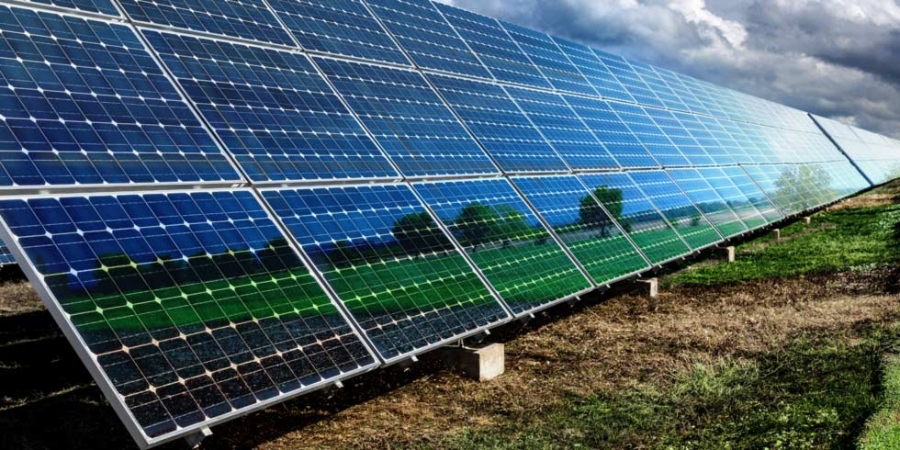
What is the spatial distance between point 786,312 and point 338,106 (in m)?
12.0

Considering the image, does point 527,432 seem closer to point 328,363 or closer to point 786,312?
point 328,363

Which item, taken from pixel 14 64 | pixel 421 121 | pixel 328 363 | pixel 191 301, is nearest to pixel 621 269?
pixel 421 121

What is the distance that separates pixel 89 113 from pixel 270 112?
149 inches

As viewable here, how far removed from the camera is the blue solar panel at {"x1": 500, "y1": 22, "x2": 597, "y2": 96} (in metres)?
28.6

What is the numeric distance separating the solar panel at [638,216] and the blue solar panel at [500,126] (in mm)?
1626

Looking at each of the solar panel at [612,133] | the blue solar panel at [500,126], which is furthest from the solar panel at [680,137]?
the blue solar panel at [500,126]

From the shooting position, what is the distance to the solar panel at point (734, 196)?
101 ft

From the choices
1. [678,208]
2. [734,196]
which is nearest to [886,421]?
[678,208]

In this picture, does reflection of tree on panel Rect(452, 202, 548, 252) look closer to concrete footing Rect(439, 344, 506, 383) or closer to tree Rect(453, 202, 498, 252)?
tree Rect(453, 202, 498, 252)

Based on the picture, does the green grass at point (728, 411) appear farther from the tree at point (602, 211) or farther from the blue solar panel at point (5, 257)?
the blue solar panel at point (5, 257)

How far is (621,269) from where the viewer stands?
1920 cm

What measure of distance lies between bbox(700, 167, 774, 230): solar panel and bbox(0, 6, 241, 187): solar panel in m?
23.7

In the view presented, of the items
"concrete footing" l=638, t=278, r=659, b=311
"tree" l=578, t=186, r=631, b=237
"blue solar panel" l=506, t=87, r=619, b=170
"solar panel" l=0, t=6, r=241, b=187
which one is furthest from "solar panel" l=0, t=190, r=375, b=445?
"concrete footing" l=638, t=278, r=659, b=311

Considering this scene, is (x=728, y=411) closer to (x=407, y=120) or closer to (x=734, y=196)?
(x=407, y=120)
